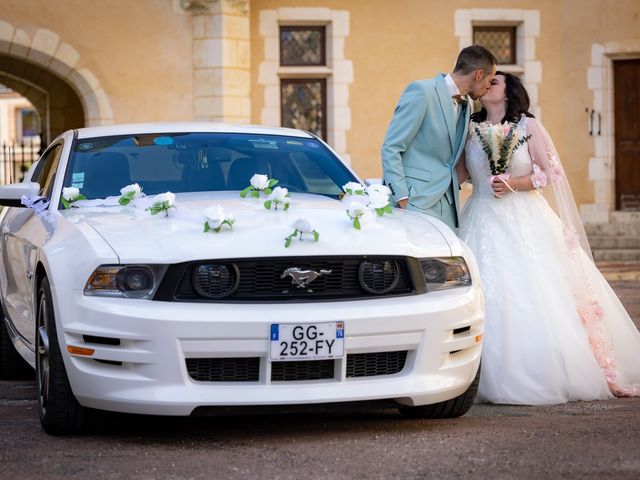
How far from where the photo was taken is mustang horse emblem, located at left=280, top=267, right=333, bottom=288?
5254 mm

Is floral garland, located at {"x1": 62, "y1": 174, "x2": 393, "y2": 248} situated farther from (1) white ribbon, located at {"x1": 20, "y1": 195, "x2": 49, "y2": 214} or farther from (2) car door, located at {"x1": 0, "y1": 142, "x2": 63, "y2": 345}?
(2) car door, located at {"x1": 0, "y1": 142, "x2": 63, "y2": 345}

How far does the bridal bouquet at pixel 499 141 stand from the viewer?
23.9ft

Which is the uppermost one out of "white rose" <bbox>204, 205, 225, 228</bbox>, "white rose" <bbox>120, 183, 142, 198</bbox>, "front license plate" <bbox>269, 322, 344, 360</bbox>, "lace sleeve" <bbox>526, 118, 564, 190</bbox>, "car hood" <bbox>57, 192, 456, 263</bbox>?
"lace sleeve" <bbox>526, 118, 564, 190</bbox>

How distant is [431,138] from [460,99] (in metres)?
0.30

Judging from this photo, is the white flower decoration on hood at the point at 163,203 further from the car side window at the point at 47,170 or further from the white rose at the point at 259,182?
the car side window at the point at 47,170

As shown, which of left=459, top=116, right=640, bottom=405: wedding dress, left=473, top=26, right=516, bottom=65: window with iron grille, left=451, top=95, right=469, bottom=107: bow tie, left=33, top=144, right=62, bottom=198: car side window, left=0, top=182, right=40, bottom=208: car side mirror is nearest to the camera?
left=0, top=182, right=40, bottom=208: car side mirror

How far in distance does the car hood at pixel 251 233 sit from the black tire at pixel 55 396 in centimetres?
44

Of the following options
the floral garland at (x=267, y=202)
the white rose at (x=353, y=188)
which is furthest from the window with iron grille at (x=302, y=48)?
the white rose at (x=353, y=188)

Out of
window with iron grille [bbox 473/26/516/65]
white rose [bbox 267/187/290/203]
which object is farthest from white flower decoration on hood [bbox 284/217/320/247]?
window with iron grille [bbox 473/26/516/65]

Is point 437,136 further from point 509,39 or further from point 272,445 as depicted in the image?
point 509,39

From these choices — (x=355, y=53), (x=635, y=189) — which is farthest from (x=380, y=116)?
(x=635, y=189)

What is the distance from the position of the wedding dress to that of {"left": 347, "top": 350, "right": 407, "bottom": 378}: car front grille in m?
1.32

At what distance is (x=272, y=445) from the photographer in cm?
528

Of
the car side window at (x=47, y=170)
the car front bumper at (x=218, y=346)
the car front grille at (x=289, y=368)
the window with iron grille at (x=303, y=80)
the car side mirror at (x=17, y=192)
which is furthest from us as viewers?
the window with iron grille at (x=303, y=80)
